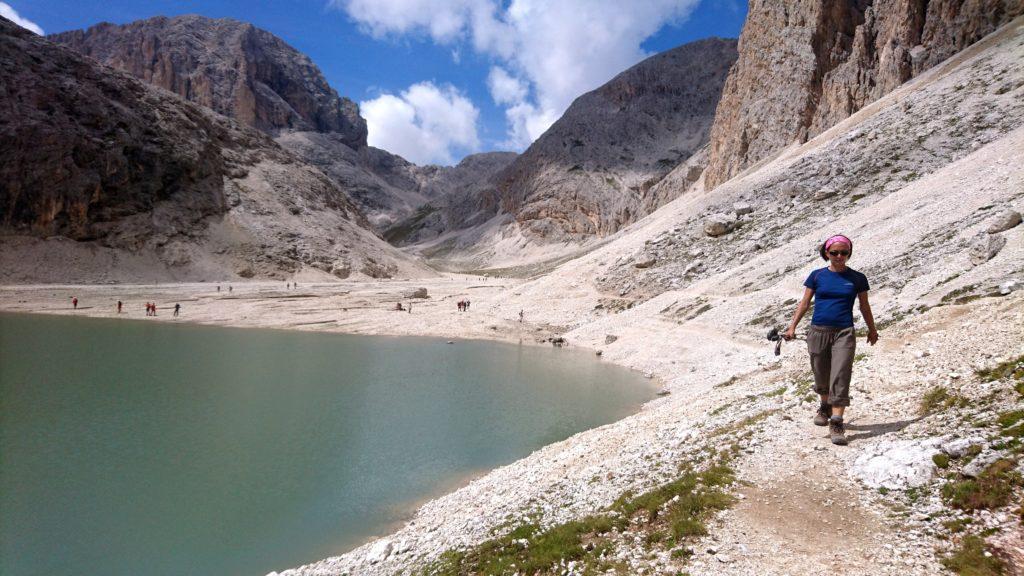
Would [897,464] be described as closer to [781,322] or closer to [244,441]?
[244,441]

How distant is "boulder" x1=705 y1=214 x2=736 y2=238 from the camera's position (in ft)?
127

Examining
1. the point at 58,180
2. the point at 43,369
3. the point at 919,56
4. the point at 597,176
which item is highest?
the point at 597,176

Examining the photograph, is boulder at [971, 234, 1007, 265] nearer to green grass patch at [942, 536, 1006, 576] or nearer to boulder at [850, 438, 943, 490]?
boulder at [850, 438, 943, 490]

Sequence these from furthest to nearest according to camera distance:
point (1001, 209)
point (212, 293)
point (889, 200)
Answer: point (212, 293), point (889, 200), point (1001, 209)

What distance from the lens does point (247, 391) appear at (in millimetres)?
22625

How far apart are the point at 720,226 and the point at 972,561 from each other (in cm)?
3688

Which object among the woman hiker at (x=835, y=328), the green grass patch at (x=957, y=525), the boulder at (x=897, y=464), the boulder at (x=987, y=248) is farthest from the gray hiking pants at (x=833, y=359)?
the boulder at (x=987, y=248)

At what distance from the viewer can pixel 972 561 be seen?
4629mm

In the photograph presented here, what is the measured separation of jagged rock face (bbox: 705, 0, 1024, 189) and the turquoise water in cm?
4837

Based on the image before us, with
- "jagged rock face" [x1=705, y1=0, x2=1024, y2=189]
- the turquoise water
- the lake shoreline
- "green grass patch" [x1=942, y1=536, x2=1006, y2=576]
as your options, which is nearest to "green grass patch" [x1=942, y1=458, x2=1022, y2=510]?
"green grass patch" [x1=942, y1=536, x2=1006, y2=576]

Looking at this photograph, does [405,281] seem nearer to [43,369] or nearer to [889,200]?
[43,369]

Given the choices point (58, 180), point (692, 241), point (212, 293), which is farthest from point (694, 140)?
point (58, 180)

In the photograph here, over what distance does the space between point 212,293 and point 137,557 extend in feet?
188

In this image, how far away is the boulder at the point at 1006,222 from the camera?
17.5 m
